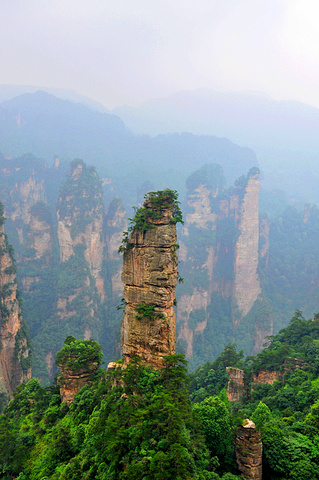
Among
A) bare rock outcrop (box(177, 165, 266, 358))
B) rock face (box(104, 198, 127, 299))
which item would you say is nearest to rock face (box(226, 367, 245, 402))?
bare rock outcrop (box(177, 165, 266, 358))

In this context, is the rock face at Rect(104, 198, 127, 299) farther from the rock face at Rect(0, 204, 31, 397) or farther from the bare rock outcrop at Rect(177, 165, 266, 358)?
the rock face at Rect(0, 204, 31, 397)

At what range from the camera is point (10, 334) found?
30.8m

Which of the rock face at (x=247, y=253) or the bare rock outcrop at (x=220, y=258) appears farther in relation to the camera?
the rock face at (x=247, y=253)

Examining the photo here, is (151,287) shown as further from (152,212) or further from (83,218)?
(83,218)

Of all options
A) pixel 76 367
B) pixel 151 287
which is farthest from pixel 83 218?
pixel 151 287

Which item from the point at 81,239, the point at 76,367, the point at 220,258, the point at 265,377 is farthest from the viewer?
the point at 220,258

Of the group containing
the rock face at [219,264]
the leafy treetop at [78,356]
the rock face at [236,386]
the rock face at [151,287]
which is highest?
the rock face at [219,264]

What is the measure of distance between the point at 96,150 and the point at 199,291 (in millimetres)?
79695

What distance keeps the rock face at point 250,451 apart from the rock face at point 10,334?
929 inches

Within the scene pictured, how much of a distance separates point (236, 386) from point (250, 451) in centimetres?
1225

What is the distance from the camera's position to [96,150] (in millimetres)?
123125

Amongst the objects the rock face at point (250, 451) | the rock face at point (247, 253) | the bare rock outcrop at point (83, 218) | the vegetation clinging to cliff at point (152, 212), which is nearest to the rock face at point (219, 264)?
the rock face at point (247, 253)

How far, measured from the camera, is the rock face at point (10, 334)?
30.4m

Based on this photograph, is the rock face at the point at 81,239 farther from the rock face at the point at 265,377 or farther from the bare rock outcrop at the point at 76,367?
the bare rock outcrop at the point at 76,367
